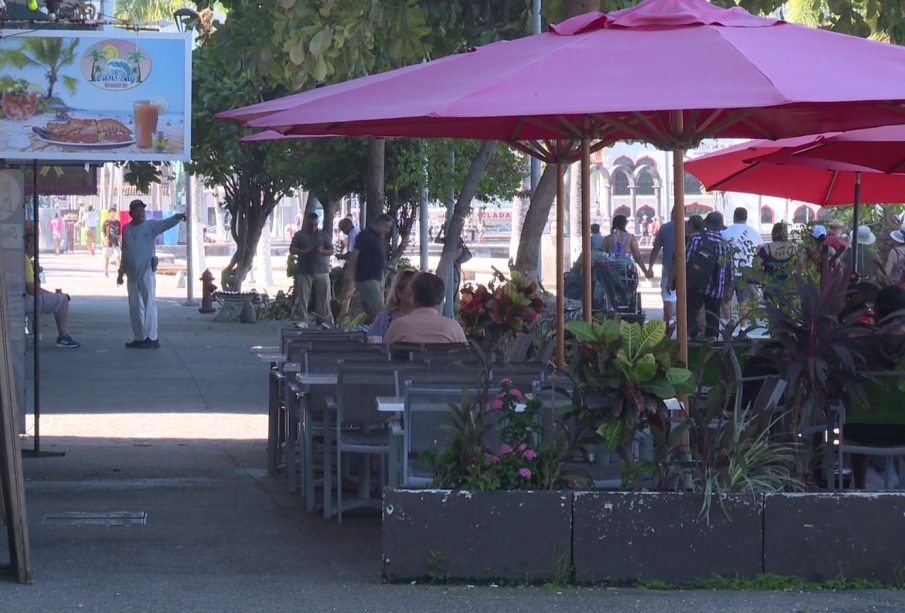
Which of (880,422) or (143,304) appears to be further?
(143,304)

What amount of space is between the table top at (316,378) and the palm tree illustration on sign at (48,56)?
2687 millimetres

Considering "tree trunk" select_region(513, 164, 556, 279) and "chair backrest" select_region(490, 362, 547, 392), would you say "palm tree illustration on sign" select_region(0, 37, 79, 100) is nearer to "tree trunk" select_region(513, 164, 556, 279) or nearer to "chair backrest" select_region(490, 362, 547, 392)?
"chair backrest" select_region(490, 362, 547, 392)

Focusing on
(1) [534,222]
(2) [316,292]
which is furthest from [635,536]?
(2) [316,292]

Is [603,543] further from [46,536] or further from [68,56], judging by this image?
[68,56]

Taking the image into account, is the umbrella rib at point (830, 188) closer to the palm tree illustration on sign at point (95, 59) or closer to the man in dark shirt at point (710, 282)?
the man in dark shirt at point (710, 282)

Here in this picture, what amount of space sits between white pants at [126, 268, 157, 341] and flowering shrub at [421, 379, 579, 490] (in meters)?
11.5

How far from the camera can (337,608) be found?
18.7 feet

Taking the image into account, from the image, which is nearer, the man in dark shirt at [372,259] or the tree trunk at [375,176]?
the man in dark shirt at [372,259]

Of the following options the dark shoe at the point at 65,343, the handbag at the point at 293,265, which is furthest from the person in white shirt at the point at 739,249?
the dark shoe at the point at 65,343

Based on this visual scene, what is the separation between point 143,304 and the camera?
57.9 ft

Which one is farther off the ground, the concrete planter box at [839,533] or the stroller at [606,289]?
the stroller at [606,289]

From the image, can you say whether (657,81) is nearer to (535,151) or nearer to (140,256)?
(535,151)

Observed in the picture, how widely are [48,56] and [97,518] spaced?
3.05 meters

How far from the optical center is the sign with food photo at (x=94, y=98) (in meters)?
8.83
